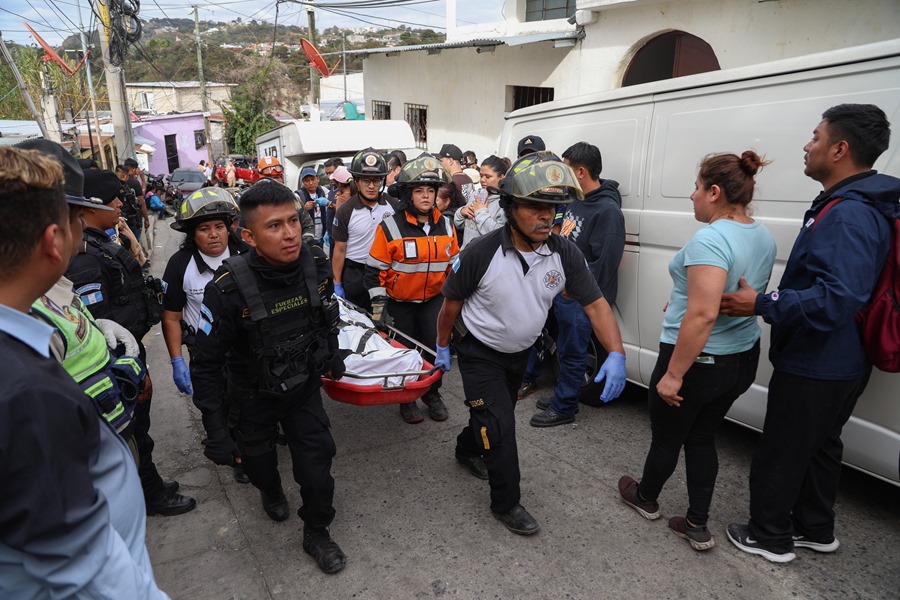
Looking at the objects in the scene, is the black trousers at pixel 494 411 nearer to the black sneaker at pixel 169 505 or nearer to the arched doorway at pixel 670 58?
the black sneaker at pixel 169 505

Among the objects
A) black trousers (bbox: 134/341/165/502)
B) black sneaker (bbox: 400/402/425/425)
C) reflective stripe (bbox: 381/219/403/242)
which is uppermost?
reflective stripe (bbox: 381/219/403/242)

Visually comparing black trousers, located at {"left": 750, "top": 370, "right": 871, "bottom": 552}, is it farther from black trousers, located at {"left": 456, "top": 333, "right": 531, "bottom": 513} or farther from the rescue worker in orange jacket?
the rescue worker in orange jacket

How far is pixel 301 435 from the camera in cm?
275

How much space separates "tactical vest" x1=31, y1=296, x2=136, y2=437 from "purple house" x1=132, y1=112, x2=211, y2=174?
33009mm

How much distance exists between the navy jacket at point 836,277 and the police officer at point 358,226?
321 centimetres

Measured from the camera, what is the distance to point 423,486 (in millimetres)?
3473

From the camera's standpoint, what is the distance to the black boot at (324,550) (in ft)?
8.95

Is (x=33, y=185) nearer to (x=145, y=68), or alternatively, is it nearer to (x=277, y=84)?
(x=277, y=84)

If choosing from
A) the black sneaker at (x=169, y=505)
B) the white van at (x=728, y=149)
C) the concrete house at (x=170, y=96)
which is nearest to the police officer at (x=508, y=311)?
the white van at (x=728, y=149)

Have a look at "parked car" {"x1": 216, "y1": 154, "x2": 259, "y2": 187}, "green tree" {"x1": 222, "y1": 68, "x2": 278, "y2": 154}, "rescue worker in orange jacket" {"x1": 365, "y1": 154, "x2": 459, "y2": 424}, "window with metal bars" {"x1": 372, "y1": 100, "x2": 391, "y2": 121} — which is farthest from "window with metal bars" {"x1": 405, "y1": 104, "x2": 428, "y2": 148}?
"green tree" {"x1": 222, "y1": 68, "x2": 278, "y2": 154}

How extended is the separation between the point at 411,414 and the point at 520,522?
1504 mm

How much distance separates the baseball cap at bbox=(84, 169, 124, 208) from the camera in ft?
10.6

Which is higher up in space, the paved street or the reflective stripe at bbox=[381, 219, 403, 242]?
the reflective stripe at bbox=[381, 219, 403, 242]

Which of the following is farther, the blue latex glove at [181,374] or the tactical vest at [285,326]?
the blue latex glove at [181,374]
